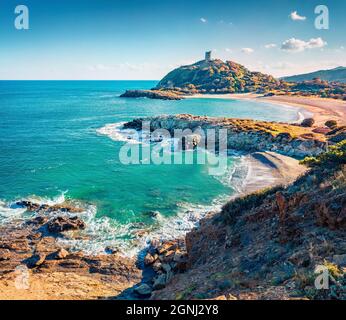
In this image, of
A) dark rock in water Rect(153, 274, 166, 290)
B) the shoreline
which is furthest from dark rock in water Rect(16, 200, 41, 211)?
dark rock in water Rect(153, 274, 166, 290)

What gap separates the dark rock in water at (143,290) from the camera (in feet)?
54.4

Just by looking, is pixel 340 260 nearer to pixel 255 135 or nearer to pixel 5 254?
pixel 5 254

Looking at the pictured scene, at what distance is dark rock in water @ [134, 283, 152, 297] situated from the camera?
16594 millimetres

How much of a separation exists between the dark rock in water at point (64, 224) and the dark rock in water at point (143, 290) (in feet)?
33.1

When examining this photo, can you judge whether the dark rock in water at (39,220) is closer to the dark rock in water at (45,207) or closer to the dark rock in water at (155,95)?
the dark rock in water at (45,207)

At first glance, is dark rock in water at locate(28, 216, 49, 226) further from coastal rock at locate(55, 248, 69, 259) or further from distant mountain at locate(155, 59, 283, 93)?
distant mountain at locate(155, 59, 283, 93)

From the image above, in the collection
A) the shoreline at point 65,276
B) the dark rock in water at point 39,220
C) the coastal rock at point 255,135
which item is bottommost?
the shoreline at point 65,276

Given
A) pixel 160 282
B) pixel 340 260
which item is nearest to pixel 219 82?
pixel 160 282

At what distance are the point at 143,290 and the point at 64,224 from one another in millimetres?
11111

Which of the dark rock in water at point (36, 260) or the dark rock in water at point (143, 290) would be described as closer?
the dark rock in water at point (143, 290)

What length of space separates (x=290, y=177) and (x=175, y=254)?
20.8 meters

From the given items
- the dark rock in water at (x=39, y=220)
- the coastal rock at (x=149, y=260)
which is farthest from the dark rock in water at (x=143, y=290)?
the dark rock in water at (x=39, y=220)

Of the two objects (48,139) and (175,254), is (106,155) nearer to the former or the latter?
(48,139)

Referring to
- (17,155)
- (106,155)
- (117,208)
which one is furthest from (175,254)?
(17,155)
